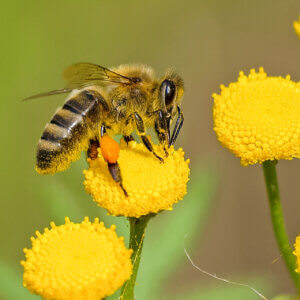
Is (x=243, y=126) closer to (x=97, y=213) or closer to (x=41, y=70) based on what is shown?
(x=97, y=213)

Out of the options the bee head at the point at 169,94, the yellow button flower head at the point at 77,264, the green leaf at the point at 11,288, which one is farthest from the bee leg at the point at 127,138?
the green leaf at the point at 11,288

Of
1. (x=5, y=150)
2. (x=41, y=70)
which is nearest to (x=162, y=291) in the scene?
(x=5, y=150)

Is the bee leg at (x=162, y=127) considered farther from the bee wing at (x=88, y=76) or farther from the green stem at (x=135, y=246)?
the green stem at (x=135, y=246)

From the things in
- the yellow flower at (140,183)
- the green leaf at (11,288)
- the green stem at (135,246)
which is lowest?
the green leaf at (11,288)

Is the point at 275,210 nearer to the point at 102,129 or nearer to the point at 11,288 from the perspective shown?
the point at 102,129

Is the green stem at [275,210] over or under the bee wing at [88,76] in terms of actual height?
under

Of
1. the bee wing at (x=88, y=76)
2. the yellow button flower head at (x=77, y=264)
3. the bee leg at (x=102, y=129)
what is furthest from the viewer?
the bee wing at (x=88, y=76)
